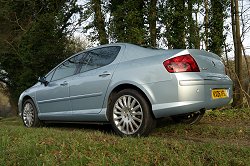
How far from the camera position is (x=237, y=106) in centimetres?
966

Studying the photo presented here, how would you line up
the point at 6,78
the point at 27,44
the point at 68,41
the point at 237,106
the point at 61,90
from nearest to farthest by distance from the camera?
the point at 61,90, the point at 237,106, the point at 27,44, the point at 68,41, the point at 6,78

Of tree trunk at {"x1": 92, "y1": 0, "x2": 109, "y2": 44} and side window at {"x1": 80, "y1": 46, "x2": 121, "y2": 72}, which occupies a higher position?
tree trunk at {"x1": 92, "y1": 0, "x2": 109, "y2": 44}

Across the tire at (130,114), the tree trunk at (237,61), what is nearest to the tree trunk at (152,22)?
the tree trunk at (237,61)

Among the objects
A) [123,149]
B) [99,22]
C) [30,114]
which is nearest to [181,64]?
[123,149]

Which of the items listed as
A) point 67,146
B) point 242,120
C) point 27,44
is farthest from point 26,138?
point 27,44

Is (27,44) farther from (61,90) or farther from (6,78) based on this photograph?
(61,90)

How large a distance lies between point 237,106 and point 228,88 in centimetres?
392

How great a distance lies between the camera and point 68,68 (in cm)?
728

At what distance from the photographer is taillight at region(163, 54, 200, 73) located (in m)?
5.25

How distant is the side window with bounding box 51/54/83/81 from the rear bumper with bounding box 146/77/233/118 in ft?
7.37

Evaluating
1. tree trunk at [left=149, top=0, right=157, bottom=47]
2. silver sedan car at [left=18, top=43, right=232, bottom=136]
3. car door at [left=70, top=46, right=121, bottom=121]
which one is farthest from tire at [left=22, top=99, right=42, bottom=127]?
tree trunk at [left=149, top=0, right=157, bottom=47]

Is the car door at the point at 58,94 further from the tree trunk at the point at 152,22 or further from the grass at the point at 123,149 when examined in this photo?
the tree trunk at the point at 152,22

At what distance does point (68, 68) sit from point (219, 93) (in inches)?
123

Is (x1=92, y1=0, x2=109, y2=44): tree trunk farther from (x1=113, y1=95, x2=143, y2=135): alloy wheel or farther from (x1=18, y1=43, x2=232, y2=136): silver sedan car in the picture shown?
(x1=113, y1=95, x2=143, y2=135): alloy wheel
